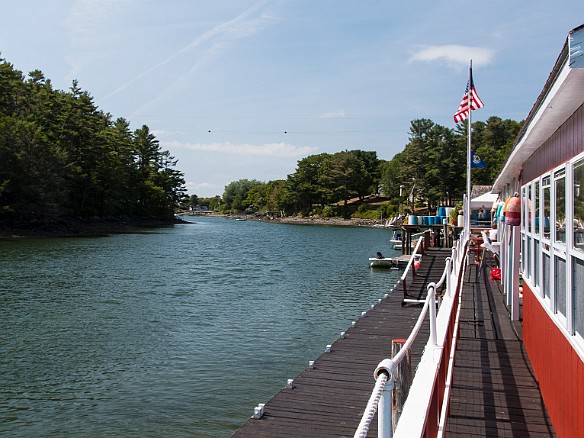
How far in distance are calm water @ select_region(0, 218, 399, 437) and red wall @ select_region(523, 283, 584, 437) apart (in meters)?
4.72

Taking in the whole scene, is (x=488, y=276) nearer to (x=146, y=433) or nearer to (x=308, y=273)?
(x=146, y=433)

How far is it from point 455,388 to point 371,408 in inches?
198

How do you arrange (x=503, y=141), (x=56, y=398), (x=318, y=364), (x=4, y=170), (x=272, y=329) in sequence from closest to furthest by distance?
(x=318, y=364) → (x=56, y=398) → (x=272, y=329) → (x=4, y=170) → (x=503, y=141)

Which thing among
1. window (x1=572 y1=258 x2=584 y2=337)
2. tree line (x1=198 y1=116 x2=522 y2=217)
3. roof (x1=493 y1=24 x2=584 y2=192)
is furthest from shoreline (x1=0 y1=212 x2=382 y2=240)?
window (x1=572 y1=258 x2=584 y2=337)

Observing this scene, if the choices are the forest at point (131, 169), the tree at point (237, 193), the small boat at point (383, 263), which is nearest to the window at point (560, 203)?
the small boat at point (383, 263)

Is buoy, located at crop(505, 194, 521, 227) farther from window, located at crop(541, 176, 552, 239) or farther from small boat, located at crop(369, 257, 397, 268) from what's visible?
small boat, located at crop(369, 257, 397, 268)

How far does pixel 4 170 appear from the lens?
56438mm

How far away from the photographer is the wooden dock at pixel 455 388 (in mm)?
5910

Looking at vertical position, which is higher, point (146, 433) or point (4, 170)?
point (4, 170)

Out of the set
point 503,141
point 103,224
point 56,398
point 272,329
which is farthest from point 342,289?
point 503,141

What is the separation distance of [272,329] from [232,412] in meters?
6.65

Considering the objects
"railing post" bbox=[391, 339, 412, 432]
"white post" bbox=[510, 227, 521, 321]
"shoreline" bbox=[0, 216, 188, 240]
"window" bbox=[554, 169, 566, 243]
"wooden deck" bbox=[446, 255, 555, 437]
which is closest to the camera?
"window" bbox=[554, 169, 566, 243]

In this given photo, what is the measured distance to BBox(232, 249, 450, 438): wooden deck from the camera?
697 centimetres

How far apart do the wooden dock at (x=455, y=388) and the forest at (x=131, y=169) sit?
42.8 m
